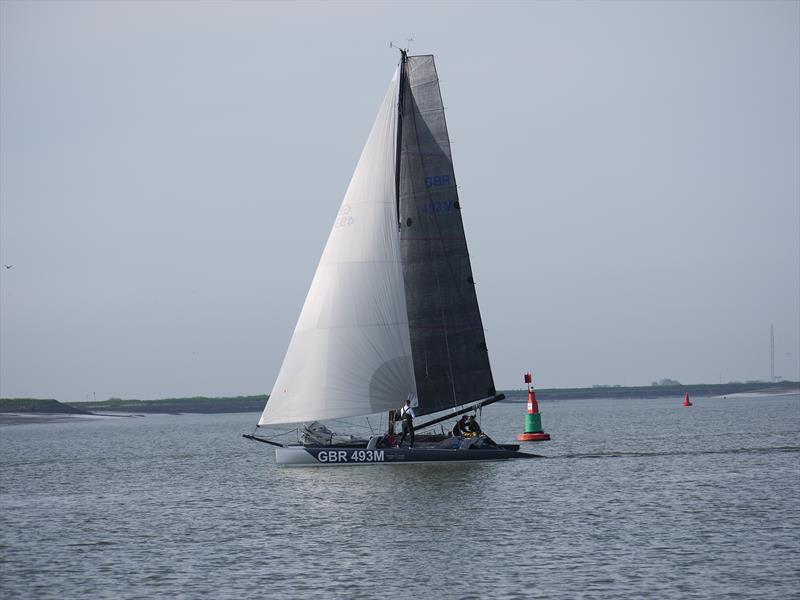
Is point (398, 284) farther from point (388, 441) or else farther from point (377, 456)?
point (377, 456)

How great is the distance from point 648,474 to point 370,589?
2264 cm

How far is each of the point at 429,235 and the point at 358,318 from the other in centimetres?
419

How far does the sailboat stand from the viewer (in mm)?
41594

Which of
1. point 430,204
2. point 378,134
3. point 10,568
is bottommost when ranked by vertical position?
point 10,568

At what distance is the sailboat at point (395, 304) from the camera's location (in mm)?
41594

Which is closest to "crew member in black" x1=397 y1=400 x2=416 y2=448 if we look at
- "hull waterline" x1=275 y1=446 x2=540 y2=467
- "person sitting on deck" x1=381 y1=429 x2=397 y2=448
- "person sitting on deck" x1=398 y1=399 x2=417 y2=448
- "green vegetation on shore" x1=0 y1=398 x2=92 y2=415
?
"person sitting on deck" x1=398 y1=399 x2=417 y2=448

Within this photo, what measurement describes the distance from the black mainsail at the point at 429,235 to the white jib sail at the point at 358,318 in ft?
1.88

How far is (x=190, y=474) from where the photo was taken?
165 feet

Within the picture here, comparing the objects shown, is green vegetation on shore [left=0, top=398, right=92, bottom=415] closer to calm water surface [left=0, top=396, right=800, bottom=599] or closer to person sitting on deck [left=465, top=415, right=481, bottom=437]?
calm water surface [left=0, top=396, right=800, bottom=599]

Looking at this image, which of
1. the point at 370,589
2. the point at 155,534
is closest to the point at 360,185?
the point at 155,534

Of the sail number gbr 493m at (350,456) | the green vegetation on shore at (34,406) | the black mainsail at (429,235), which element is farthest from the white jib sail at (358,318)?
the green vegetation on shore at (34,406)

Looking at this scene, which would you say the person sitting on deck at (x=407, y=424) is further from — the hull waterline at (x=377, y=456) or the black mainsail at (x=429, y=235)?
the black mainsail at (x=429, y=235)

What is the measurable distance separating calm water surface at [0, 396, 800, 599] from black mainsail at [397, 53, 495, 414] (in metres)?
3.96

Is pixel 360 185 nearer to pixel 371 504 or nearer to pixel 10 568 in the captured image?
pixel 371 504
